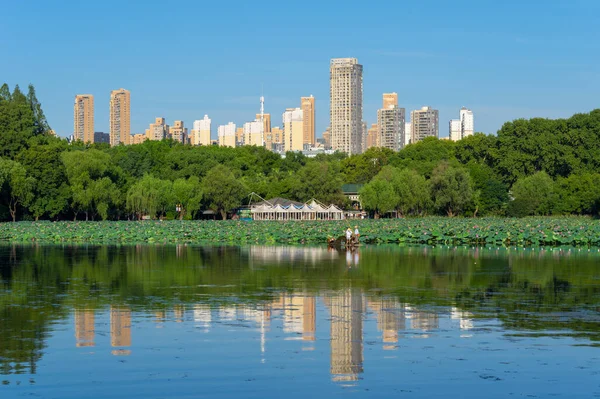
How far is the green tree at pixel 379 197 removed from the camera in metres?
93.2

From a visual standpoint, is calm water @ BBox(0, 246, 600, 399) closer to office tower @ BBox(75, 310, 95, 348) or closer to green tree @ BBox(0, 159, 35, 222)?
office tower @ BBox(75, 310, 95, 348)

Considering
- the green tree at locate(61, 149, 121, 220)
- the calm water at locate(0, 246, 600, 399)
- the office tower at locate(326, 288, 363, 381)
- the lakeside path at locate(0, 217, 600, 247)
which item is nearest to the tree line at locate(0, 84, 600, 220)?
the green tree at locate(61, 149, 121, 220)

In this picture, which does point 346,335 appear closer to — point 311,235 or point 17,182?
point 311,235

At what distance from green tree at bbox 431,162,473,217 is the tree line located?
0.35 feet

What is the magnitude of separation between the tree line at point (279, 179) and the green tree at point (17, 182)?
0.37 ft

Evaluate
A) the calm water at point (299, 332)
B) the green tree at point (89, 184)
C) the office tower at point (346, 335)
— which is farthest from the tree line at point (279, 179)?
the office tower at point (346, 335)

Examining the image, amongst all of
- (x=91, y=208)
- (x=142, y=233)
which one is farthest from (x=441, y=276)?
(x=91, y=208)

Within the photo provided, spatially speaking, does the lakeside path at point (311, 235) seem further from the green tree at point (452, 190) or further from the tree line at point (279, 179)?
the green tree at point (452, 190)

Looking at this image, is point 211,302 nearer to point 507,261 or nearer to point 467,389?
point 467,389

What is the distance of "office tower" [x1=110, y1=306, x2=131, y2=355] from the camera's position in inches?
609

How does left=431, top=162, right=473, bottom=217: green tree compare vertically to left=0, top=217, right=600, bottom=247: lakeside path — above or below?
above

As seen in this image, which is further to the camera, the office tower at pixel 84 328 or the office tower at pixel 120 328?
the office tower at pixel 84 328

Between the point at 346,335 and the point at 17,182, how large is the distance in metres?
61.9

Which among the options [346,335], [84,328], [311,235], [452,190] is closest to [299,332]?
[346,335]
